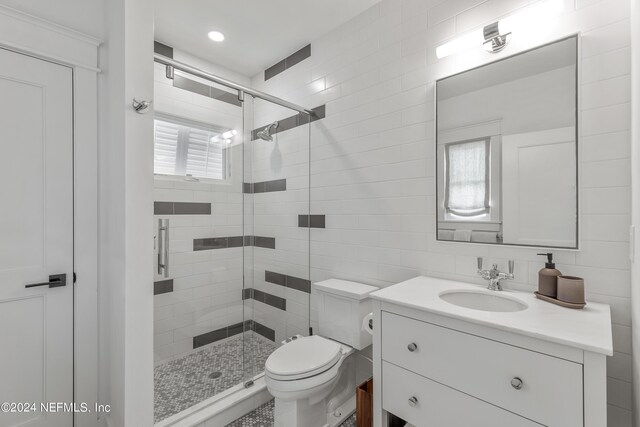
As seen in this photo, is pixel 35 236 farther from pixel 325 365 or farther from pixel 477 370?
pixel 477 370

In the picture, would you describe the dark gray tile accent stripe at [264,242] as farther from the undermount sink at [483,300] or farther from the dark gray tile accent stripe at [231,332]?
the undermount sink at [483,300]

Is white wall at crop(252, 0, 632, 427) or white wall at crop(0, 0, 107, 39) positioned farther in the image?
white wall at crop(0, 0, 107, 39)

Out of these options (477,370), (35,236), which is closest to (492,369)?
(477,370)

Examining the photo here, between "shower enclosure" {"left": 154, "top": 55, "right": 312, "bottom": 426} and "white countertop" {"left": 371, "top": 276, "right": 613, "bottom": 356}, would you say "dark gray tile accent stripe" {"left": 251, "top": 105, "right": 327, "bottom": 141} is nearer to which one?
"shower enclosure" {"left": 154, "top": 55, "right": 312, "bottom": 426}

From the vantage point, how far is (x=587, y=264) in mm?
1231

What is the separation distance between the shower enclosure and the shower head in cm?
1

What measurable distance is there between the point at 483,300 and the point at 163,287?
77.0 inches

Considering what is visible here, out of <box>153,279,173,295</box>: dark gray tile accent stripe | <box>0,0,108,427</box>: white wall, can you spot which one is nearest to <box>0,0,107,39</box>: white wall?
<box>0,0,108,427</box>: white wall

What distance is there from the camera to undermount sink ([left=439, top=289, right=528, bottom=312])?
4.38 feet

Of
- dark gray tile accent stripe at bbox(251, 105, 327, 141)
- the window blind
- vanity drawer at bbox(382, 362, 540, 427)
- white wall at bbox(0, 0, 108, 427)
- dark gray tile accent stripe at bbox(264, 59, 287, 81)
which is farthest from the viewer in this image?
dark gray tile accent stripe at bbox(264, 59, 287, 81)

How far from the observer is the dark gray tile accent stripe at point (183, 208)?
2068mm

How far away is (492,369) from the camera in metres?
1.04

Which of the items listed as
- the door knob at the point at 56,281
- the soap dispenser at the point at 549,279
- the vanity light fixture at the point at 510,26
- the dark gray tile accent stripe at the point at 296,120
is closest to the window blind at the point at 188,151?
the dark gray tile accent stripe at the point at 296,120

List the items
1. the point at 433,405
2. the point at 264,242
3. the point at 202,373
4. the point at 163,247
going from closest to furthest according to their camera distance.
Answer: the point at 433,405, the point at 163,247, the point at 202,373, the point at 264,242
